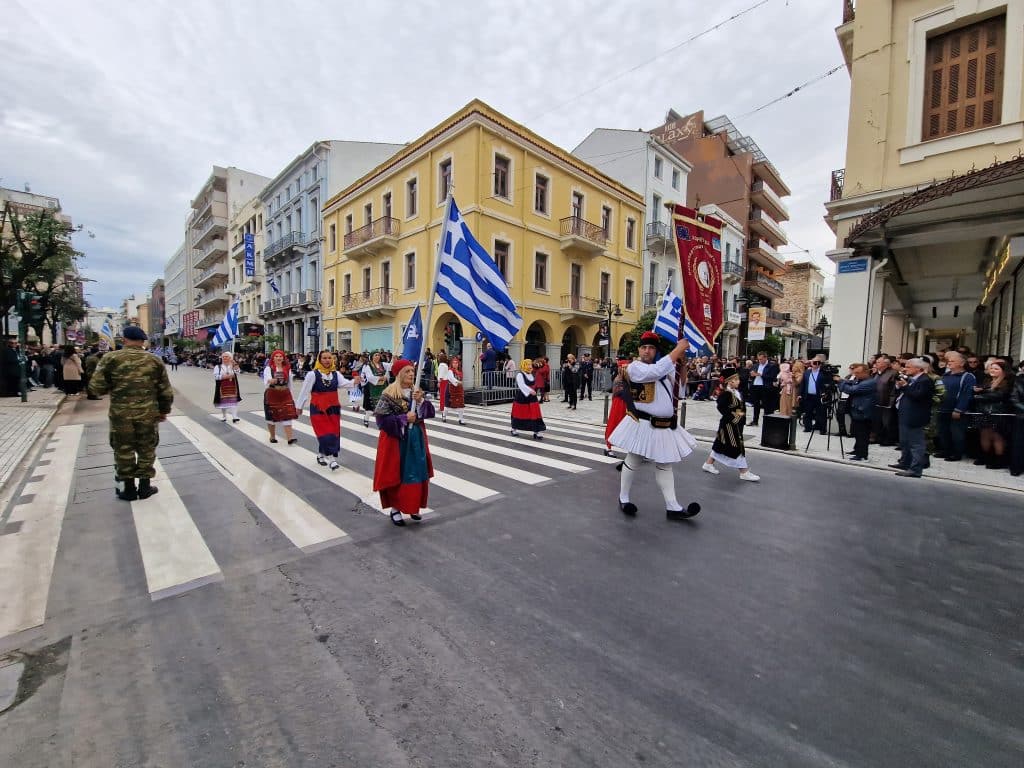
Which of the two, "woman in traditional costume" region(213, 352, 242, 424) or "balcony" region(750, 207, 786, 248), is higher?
"balcony" region(750, 207, 786, 248)

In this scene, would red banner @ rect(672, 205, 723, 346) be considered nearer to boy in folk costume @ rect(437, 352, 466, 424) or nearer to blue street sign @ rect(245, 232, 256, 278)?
boy in folk costume @ rect(437, 352, 466, 424)

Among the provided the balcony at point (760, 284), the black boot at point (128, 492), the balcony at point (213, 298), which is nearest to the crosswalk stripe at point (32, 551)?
the black boot at point (128, 492)

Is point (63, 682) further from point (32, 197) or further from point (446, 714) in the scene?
point (32, 197)

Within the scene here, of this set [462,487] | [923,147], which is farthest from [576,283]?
[462,487]

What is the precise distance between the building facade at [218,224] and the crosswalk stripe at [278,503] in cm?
5176

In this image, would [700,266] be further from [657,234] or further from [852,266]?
[657,234]

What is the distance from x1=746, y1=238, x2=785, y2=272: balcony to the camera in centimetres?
3722

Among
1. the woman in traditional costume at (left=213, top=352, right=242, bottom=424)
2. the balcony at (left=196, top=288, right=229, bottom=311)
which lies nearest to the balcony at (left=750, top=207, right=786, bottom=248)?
the woman in traditional costume at (left=213, top=352, right=242, bottom=424)

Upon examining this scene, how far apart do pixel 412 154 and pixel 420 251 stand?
4.92 metres

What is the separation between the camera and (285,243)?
114 ft

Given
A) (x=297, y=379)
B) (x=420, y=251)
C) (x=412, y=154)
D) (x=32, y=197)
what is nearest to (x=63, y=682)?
(x=420, y=251)

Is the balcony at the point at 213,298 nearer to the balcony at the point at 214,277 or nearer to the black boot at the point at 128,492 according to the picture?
the balcony at the point at 214,277

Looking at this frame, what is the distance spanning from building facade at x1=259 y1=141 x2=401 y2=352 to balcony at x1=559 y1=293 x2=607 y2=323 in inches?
706

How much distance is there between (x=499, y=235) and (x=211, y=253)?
47.7 meters
